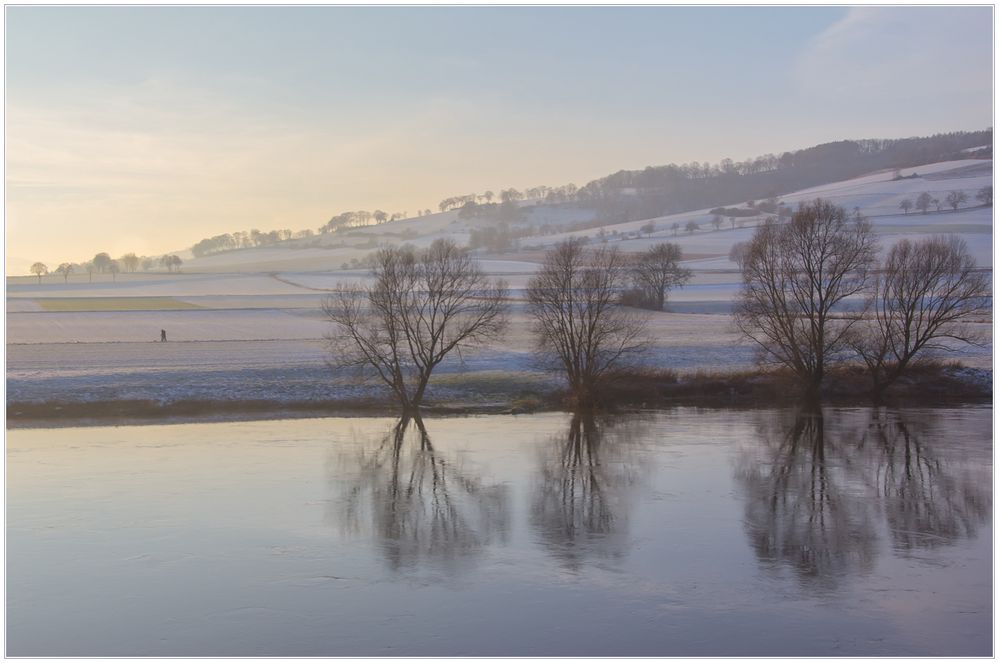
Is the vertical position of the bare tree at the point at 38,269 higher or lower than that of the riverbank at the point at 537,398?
higher

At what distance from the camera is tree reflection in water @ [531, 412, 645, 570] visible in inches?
675

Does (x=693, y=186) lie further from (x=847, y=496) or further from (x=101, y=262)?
(x=847, y=496)

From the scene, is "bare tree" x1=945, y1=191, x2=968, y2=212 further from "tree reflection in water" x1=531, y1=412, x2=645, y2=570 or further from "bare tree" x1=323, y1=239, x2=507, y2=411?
"tree reflection in water" x1=531, y1=412, x2=645, y2=570

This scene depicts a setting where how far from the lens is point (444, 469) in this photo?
81.3ft

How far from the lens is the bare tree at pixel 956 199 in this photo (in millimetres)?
116438

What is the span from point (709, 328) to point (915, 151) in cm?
12095

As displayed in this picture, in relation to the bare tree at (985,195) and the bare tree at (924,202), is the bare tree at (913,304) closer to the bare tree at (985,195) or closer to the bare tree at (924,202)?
the bare tree at (985,195)

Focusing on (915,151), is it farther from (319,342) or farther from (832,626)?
(832,626)

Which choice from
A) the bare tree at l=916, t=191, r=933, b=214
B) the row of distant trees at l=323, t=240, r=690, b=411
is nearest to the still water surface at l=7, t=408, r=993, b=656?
the row of distant trees at l=323, t=240, r=690, b=411

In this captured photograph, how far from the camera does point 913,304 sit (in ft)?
138

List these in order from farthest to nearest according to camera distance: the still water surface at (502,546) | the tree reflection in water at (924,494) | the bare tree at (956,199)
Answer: the bare tree at (956,199) → the tree reflection in water at (924,494) → the still water surface at (502,546)

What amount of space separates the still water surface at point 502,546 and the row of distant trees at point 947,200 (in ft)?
321

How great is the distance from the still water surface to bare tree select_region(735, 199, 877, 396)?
12534 mm

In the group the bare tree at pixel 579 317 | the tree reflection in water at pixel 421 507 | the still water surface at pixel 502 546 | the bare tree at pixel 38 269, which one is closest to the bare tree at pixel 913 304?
the bare tree at pixel 579 317
